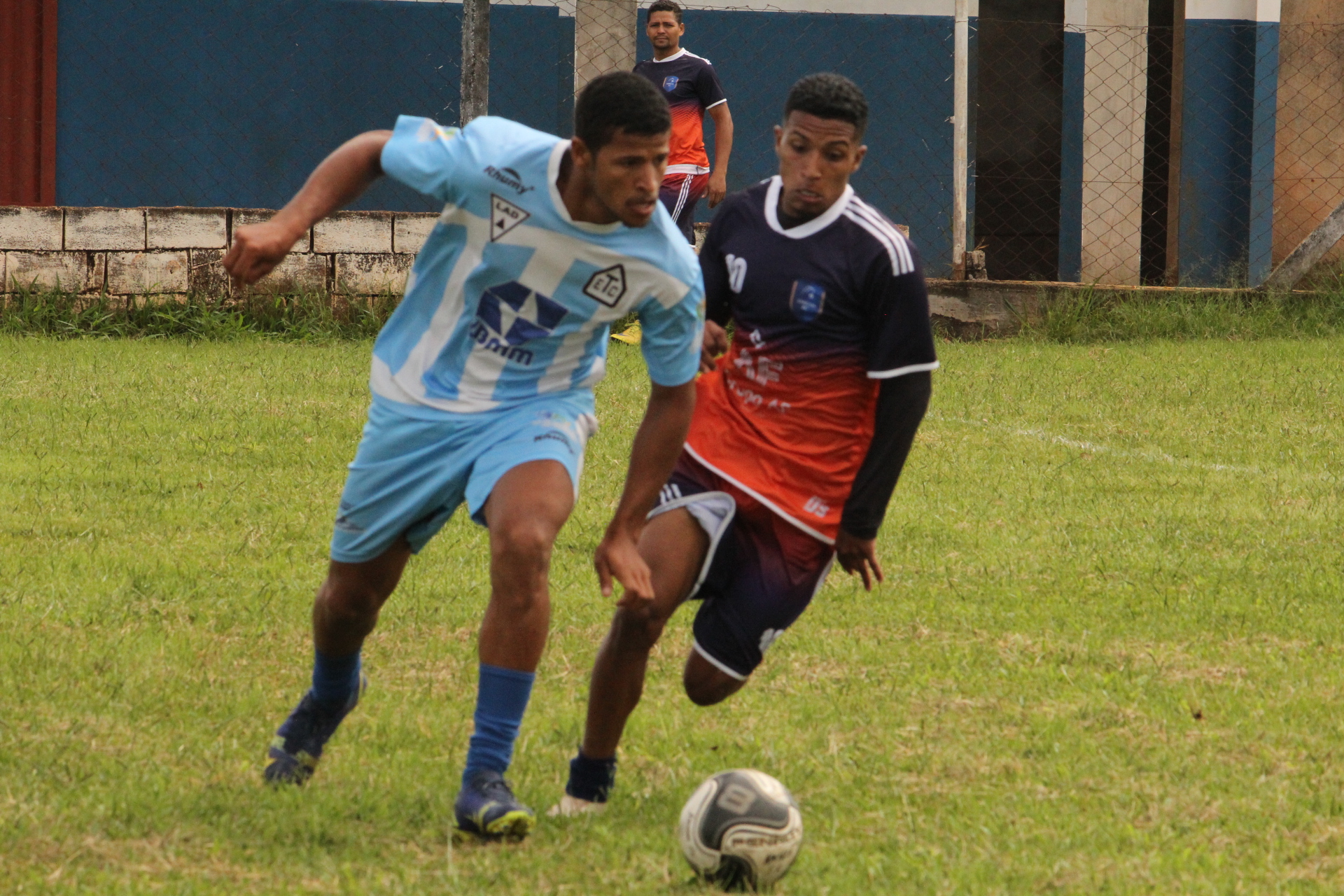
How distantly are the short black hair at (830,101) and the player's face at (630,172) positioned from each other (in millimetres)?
605

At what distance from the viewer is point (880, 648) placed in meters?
5.42

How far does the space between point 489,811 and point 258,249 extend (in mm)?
1320

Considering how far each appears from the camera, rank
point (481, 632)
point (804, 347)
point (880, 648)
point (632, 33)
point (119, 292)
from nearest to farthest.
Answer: point (481, 632)
point (804, 347)
point (880, 648)
point (119, 292)
point (632, 33)

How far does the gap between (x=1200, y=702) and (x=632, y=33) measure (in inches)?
372

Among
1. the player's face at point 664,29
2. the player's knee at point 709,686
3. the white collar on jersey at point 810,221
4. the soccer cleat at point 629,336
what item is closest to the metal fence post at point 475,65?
the player's face at point 664,29

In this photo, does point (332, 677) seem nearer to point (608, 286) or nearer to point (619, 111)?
point (608, 286)

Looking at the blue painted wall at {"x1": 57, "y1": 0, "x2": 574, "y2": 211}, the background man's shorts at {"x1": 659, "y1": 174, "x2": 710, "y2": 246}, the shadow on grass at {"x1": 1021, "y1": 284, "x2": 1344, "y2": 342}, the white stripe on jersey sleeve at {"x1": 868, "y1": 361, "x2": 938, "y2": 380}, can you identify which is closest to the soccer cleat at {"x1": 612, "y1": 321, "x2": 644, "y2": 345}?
the background man's shorts at {"x1": 659, "y1": 174, "x2": 710, "y2": 246}

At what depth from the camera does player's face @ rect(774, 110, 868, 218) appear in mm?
4215

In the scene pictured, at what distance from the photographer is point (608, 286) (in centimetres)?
392

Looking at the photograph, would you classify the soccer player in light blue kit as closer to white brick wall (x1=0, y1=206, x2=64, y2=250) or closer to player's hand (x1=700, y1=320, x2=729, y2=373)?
player's hand (x1=700, y1=320, x2=729, y2=373)

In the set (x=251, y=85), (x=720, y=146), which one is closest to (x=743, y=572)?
(x=720, y=146)

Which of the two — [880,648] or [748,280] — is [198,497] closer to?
[880,648]

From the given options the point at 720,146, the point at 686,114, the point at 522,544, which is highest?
the point at 686,114

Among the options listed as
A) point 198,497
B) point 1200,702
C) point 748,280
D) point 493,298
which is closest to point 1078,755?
point 1200,702
